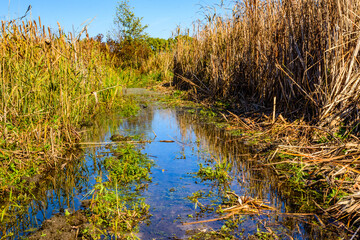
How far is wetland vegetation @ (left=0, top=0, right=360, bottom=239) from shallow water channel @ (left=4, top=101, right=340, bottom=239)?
0.05ft

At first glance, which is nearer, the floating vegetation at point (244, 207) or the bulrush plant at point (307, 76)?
the floating vegetation at point (244, 207)

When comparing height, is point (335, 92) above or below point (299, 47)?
below

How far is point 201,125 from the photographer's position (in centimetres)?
586

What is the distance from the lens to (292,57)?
15.5 ft

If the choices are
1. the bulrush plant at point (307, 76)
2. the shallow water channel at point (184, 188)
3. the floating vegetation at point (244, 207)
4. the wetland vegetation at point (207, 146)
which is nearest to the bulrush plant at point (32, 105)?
the wetland vegetation at point (207, 146)

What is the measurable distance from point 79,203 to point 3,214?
1.95ft

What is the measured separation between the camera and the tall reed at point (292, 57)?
392 centimetres

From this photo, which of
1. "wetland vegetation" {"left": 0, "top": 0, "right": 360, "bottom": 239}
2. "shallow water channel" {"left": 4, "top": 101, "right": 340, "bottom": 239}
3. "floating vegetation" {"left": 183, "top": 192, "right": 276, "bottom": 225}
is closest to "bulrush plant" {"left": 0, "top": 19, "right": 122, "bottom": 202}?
"wetland vegetation" {"left": 0, "top": 0, "right": 360, "bottom": 239}

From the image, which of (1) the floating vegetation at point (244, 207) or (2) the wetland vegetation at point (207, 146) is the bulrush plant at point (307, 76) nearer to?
(2) the wetland vegetation at point (207, 146)

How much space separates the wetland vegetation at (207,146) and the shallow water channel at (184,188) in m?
0.02

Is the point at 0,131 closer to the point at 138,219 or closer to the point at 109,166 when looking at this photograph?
the point at 109,166

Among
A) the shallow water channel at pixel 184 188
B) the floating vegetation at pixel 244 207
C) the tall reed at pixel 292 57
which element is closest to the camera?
the shallow water channel at pixel 184 188

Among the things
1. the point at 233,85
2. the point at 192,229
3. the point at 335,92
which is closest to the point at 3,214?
the point at 192,229

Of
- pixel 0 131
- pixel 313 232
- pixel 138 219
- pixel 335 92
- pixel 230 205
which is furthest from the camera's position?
pixel 335 92
